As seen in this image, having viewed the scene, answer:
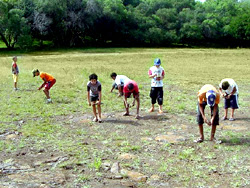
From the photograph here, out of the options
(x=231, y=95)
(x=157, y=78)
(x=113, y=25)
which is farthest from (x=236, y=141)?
(x=113, y=25)

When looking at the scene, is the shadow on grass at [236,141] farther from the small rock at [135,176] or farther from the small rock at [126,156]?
the small rock at [135,176]

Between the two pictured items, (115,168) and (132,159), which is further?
(132,159)

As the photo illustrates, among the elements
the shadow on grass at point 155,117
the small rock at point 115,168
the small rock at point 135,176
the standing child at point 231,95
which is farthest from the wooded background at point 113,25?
the small rock at point 135,176

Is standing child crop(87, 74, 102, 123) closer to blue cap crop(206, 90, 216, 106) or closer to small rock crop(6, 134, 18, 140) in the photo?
small rock crop(6, 134, 18, 140)

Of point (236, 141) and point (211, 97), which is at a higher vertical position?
point (211, 97)

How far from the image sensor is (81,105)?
10.1 meters

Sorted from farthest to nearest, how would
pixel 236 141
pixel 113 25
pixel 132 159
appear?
pixel 113 25, pixel 236 141, pixel 132 159

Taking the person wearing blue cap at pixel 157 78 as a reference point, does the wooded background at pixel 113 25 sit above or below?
above

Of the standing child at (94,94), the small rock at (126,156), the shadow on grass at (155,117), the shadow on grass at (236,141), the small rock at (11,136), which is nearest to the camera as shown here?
the small rock at (126,156)

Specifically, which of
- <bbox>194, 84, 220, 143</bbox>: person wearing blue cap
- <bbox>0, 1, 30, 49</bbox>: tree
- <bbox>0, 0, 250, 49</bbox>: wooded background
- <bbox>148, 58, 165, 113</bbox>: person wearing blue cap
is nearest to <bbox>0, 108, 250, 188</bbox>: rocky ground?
<bbox>194, 84, 220, 143</bbox>: person wearing blue cap

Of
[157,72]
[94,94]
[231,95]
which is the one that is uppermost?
[157,72]

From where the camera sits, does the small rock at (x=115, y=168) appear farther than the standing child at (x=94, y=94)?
No

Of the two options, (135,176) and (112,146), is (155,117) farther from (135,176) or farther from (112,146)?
(135,176)

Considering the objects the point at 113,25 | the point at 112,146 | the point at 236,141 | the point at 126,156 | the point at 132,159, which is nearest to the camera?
the point at 132,159
